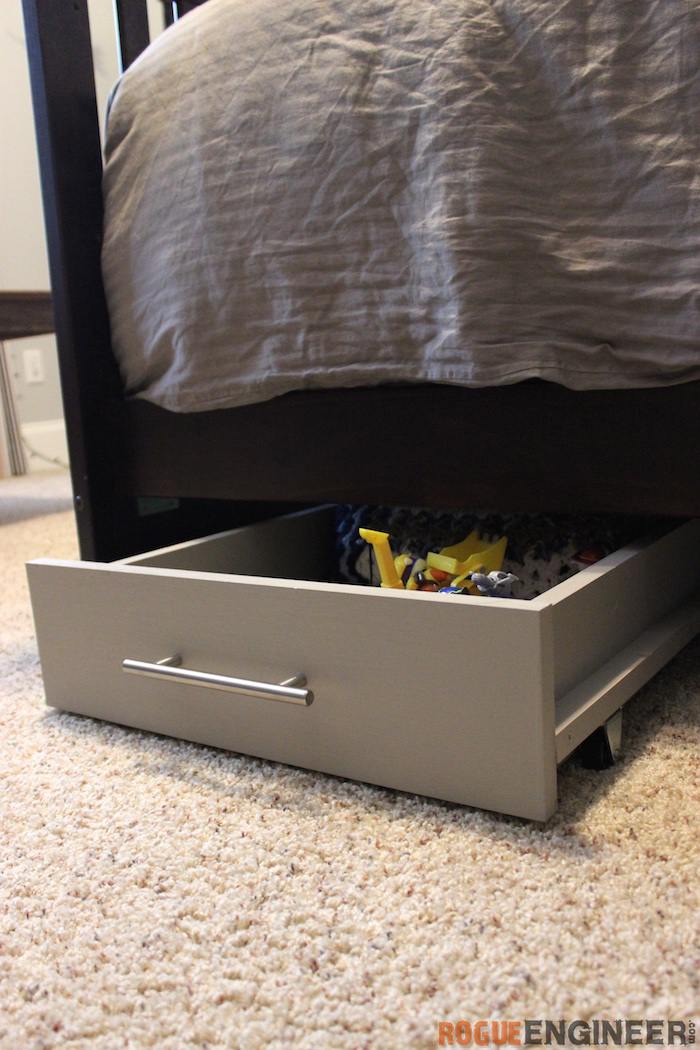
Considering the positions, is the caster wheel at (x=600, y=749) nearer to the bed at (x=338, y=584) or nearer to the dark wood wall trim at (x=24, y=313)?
the bed at (x=338, y=584)

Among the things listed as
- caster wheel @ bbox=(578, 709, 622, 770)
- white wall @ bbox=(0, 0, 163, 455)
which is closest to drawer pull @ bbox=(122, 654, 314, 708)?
caster wheel @ bbox=(578, 709, 622, 770)

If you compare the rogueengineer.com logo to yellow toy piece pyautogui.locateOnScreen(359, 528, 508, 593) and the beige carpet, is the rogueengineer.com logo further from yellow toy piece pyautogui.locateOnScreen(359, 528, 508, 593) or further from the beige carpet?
yellow toy piece pyautogui.locateOnScreen(359, 528, 508, 593)

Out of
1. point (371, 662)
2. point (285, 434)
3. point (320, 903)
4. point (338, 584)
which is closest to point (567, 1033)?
point (320, 903)

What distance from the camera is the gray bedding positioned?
0.76 meters

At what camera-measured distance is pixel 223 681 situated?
30.4 inches

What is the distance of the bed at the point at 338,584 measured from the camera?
2.23 feet

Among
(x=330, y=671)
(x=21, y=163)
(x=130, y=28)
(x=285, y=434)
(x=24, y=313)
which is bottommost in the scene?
(x=330, y=671)

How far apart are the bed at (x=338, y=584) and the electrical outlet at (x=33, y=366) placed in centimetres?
238

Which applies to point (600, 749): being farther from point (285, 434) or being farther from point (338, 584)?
point (285, 434)

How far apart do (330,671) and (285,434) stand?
1.12 ft

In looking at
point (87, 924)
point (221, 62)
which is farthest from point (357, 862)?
point (221, 62)

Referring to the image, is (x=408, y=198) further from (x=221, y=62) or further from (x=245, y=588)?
(x=245, y=588)

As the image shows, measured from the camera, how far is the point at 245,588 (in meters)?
0.79

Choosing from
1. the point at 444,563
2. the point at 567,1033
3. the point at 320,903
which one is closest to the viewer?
the point at 567,1033
